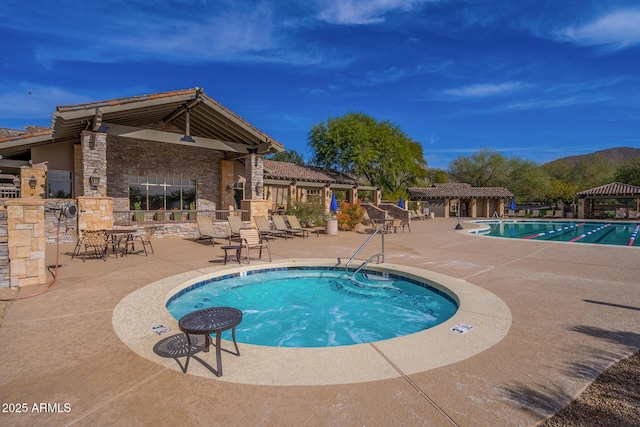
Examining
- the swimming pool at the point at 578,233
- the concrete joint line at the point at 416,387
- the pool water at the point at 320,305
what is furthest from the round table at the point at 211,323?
the swimming pool at the point at 578,233

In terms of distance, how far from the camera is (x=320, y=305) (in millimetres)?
6066

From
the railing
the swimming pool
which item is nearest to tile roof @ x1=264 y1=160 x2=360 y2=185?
the railing

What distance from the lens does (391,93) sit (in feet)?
116

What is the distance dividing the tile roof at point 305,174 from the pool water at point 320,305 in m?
14.6

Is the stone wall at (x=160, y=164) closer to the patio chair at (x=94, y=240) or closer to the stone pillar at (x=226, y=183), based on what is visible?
the stone pillar at (x=226, y=183)

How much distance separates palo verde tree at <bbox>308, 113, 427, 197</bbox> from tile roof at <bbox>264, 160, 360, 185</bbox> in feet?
5.54

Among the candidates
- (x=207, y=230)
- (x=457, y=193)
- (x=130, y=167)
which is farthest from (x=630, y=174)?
(x=130, y=167)

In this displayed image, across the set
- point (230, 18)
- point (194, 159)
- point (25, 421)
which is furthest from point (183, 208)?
point (25, 421)

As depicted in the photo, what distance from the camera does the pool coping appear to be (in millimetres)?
2818

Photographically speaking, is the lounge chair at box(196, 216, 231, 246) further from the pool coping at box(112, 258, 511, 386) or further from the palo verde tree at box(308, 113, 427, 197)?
the palo verde tree at box(308, 113, 427, 197)

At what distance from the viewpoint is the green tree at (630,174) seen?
131 ft

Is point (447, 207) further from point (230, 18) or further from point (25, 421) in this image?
point (25, 421)

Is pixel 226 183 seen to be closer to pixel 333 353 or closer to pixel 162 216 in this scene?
pixel 162 216

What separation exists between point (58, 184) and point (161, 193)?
4.19m
